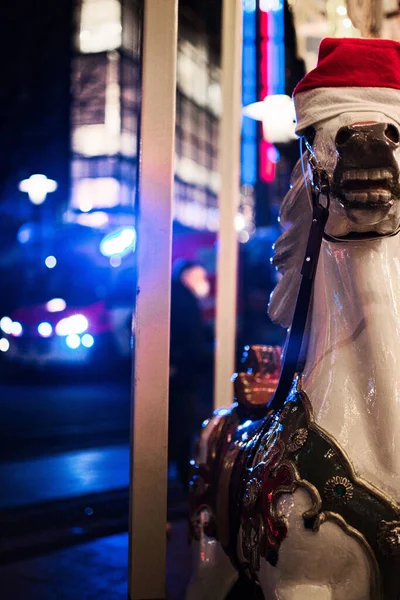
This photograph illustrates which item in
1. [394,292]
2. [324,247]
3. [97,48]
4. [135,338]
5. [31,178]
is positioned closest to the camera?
[394,292]

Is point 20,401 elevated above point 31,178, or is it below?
below

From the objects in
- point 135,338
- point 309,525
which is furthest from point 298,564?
point 135,338

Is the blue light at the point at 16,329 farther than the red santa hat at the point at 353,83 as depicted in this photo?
Yes

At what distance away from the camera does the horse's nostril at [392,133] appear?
1773 millimetres

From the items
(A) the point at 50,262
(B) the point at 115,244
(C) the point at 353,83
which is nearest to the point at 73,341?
(B) the point at 115,244

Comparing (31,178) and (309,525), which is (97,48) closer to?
(31,178)

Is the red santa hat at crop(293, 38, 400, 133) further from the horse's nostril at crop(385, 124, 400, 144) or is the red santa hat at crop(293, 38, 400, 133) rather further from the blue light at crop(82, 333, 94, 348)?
the blue light at crop(82, 333, 94, 348)

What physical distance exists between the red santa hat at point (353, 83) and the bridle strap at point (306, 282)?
133 millimetres

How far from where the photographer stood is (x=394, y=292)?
1780 millimetres

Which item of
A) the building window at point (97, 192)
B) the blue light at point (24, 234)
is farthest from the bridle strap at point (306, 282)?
the building window at point (97, 192)

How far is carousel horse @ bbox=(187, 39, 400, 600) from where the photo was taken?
1623 mm

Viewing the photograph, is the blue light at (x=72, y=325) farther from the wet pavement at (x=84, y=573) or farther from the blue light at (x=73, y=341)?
the wet pavement at (x=84, y=573)

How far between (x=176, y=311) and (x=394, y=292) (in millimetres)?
4135

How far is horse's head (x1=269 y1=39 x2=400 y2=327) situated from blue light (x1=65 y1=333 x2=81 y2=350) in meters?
9.98
